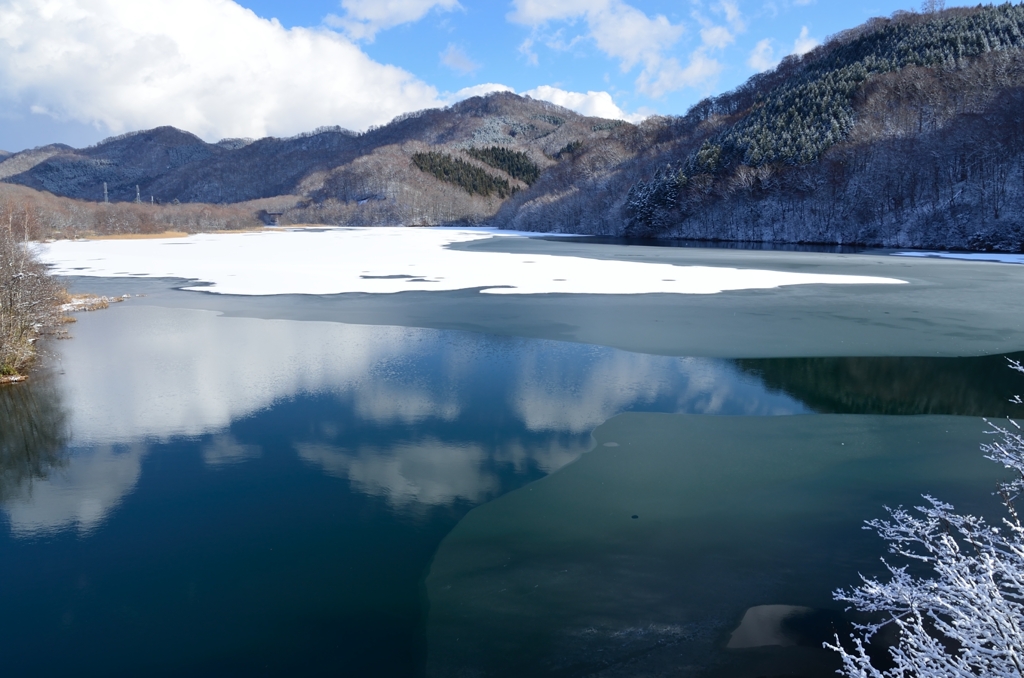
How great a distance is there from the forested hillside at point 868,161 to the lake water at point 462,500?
135 ft

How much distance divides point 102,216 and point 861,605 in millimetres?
82069

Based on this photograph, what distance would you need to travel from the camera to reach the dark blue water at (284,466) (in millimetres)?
4512

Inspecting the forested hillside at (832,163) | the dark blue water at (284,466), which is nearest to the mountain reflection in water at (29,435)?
the dark blue water at (284,466)

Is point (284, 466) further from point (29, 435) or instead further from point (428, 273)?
point (428, 273)

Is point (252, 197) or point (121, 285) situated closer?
point (121, 285)

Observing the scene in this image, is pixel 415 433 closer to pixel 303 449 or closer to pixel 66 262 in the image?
pixel 303 449

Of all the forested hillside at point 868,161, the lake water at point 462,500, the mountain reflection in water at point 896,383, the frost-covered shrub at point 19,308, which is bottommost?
the lake water at point 462,500

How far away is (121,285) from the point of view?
21812 mm

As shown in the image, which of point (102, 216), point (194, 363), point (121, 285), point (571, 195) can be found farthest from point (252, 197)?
point (194, 363)

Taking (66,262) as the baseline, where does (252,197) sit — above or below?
above

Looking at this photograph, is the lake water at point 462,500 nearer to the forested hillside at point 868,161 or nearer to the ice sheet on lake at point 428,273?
the ice sheet on lake at point 428,273

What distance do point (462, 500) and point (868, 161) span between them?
57.9 meters

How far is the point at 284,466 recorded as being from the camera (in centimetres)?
713

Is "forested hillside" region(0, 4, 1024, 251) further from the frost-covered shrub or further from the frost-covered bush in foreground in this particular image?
the frost-covered bush in foreground
